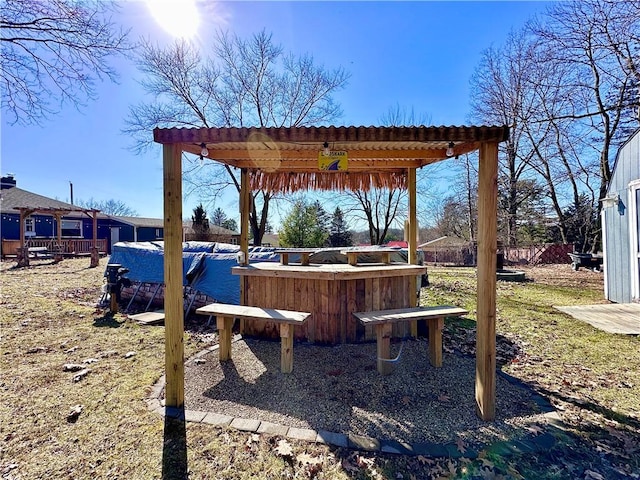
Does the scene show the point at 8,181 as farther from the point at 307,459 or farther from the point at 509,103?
the point at 509,103

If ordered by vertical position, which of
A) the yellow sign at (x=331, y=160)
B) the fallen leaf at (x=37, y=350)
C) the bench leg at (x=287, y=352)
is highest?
the yellow sign at (x=331, y=160)

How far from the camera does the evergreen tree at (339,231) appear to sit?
22680 mm

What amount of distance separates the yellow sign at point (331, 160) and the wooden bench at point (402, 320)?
167 centimetres

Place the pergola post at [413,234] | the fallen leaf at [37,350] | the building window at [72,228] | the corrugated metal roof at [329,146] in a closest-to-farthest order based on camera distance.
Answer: the corrugated metal roof at [329,146] → the fallen leaf at [37,350] → the pergola post at [413,234] → the building window at [72,228]

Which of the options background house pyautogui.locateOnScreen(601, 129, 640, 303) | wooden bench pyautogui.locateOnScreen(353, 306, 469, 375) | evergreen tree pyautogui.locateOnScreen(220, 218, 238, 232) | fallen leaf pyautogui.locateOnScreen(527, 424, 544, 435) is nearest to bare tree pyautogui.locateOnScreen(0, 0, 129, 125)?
wooden bench pyautogui.locateOnScreen(353, 306, 469, 375)

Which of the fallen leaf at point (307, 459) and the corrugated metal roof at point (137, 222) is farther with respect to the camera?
A: the corrugated metal roof at point (137, 222)

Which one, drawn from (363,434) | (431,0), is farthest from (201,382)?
(431,0)

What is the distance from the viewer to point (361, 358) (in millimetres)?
3707

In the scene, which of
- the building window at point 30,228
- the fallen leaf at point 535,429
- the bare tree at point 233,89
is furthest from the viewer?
the building window at point 30,228

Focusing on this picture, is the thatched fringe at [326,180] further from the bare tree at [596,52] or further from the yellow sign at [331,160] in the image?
the bare tree at [596,52]

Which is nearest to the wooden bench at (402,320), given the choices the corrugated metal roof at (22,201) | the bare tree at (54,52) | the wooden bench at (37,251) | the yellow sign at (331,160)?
the yellow sign at (331,160)

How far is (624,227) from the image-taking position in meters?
6.30

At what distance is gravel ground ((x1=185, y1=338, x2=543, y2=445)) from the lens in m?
2.37

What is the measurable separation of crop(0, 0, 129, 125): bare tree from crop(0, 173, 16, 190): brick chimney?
67.3 ft
